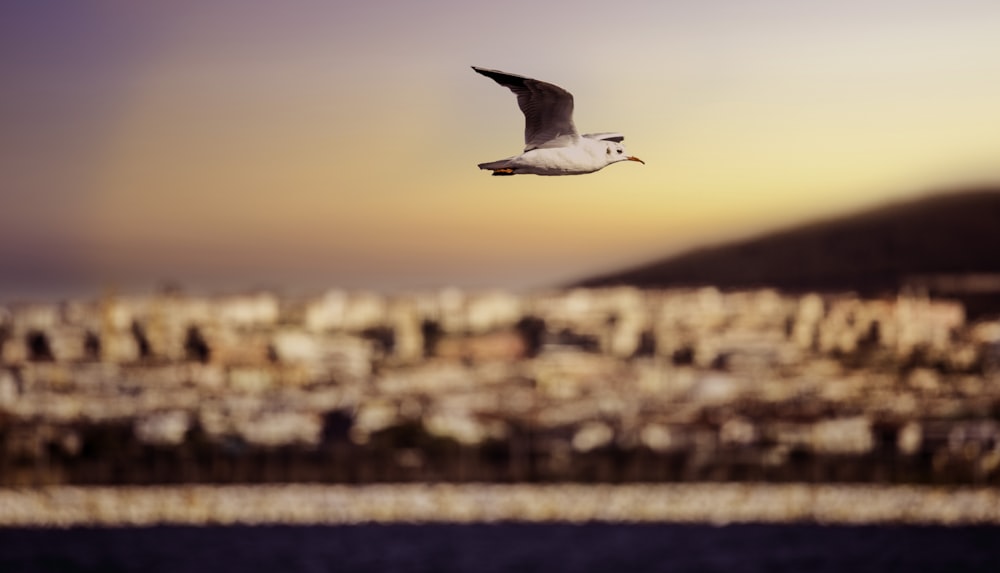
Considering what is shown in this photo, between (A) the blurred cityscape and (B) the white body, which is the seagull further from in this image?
(A) the blurred cityscape

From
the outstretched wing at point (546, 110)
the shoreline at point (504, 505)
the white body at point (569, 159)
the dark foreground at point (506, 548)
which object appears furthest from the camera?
the shoreline at point (504, 505)

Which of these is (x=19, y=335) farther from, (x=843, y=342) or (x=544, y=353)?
(x=843, y=342)

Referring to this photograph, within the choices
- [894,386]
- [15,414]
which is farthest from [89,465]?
[894,386]

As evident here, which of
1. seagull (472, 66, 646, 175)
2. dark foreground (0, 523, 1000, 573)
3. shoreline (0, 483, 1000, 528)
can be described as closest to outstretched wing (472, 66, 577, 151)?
seagull (472, 66, 646, 175)

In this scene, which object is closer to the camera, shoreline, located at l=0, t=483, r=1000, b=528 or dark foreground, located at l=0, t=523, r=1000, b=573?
dark foreground, located at l=0, t=523, r=1000, b=573

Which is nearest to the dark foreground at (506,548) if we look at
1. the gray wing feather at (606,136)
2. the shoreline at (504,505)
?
the shoreline at (504,505)

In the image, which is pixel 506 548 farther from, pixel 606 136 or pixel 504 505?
pixel 606 136

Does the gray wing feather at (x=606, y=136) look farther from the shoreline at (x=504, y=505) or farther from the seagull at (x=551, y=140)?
the shoreline at (x=504, y=505)

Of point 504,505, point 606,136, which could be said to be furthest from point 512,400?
point 606,136
